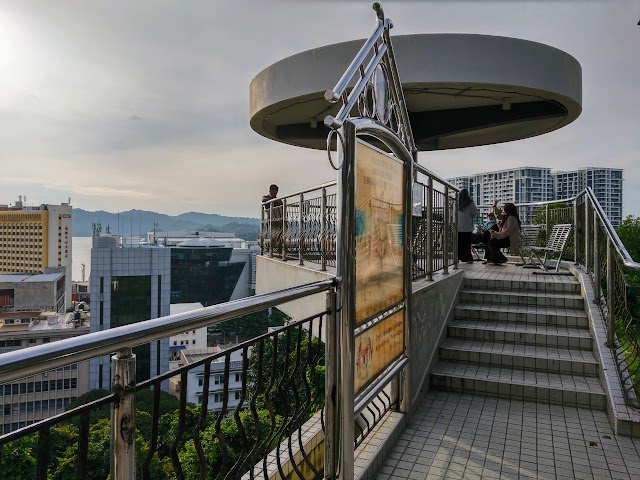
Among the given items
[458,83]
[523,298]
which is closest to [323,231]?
[523,298]

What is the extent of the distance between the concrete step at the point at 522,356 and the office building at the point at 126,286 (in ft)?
140

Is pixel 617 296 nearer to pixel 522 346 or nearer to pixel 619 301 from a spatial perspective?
pixel 619 301

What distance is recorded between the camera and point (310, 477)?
3.14 meters

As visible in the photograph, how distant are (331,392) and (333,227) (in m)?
3.98

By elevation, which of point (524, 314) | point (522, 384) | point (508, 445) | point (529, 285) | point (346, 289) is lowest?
point (508, 445)

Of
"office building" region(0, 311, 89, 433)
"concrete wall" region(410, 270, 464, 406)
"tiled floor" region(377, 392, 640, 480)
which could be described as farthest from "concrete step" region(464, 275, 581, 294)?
"office building" region(0, 311, 89, 433)

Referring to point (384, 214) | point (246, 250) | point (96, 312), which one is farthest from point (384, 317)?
point (246, 250)

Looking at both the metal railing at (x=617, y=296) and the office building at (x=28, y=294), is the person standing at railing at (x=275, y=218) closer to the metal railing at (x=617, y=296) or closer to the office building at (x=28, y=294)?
the metal railing at (x=617, y=296)

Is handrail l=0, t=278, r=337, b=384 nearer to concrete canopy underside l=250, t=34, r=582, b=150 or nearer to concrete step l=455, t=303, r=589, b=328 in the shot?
concrete step l=455, t=303, r=589, b=328

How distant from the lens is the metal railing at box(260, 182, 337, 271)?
6363mm

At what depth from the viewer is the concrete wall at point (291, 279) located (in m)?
6.17

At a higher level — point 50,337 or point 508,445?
point 508,445

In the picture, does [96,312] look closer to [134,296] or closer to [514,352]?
[134,296]

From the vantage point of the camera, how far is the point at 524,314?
18.0 feet
